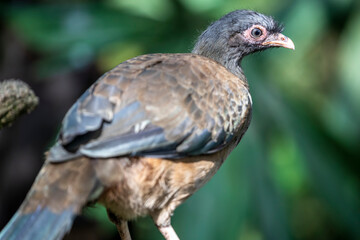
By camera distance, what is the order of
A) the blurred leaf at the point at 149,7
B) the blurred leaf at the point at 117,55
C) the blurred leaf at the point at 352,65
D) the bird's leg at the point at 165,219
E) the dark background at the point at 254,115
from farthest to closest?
the blurred leaf at the point at 117,55
the blurred leaf at the point at 149,7
the blurred leaf at the point at 352,65
the dark background at the point at 254,115
the bird's leg at the point at 165,219

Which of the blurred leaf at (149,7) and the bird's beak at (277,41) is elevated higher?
the bird's beak at (277,41)

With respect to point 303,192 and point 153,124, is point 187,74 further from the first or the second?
point 303,192

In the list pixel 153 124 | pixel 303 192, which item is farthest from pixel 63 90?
pixel 153 124

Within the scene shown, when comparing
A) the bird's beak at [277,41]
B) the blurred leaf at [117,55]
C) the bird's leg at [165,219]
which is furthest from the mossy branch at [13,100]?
the blurred leaf at [117,55]

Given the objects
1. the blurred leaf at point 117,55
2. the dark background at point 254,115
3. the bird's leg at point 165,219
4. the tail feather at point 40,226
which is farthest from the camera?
the blurred leaf at point 117,55

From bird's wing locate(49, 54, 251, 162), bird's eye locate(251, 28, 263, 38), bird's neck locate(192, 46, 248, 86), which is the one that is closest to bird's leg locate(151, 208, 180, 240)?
bird's wing locate(49, 54, 251, 162)

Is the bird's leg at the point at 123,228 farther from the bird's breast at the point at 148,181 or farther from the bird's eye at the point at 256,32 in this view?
the bird's eye at the point at 256,32
